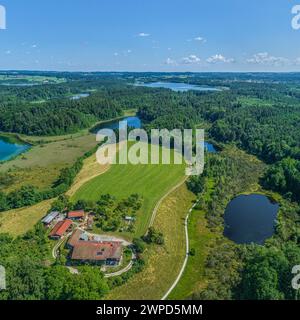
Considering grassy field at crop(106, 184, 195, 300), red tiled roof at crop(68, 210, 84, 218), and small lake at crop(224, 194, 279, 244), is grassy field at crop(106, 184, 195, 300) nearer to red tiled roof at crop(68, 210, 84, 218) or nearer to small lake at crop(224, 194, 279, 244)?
small lake at crop(224, 194, 279, 244)

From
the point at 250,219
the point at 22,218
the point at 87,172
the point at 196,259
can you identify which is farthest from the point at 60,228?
the point at 250,219

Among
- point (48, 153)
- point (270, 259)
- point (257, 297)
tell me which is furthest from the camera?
point (48, 153)

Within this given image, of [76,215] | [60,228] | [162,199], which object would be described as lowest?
[60,228]

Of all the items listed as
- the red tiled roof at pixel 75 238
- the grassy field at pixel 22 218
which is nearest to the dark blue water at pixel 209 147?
the grassy field at pixel 22 218

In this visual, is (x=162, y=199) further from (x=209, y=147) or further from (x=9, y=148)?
(x=9, y=148)

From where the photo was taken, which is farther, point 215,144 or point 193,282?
point 215,144

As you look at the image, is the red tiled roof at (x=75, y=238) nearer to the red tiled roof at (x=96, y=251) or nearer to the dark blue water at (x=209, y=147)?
the red tiled roof at (x=96, y=251)
